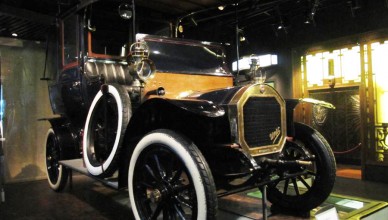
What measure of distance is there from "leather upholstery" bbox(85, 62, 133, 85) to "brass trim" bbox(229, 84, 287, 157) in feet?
5.23

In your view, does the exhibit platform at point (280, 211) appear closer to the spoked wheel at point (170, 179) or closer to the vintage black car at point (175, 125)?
the vintage black car at point (175, 125)

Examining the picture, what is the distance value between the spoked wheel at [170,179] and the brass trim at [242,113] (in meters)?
0.41

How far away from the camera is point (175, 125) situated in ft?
8.04

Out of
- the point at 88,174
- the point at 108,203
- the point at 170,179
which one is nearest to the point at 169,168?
the point at 170,179

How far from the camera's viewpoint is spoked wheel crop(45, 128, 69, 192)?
4.15 m

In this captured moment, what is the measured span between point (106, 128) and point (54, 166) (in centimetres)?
193

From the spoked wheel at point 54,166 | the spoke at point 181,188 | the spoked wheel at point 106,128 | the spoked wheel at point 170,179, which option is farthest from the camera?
the spoked wheel at point 54,166

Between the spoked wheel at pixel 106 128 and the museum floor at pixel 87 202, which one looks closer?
the spoked wheel at pixel 106 128

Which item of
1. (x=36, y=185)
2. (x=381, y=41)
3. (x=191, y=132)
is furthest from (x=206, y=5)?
(x=36, y=185)

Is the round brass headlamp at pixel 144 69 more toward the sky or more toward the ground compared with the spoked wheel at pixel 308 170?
more toward the sky

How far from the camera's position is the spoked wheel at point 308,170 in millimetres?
2730

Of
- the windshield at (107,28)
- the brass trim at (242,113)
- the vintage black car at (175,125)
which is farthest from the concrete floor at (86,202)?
the windshield at (107,28)

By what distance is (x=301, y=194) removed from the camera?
9.47 feet

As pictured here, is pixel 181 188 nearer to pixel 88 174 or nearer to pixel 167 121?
pixel 167 121
